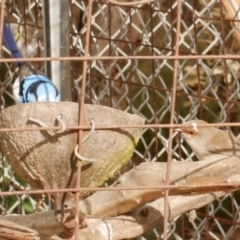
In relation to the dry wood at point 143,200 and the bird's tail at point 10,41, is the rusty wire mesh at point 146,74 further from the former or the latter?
the dry wood at point 143,200

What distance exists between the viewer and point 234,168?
1.57 m

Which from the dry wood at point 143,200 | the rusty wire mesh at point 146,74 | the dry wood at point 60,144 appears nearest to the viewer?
the dry wood at point 60,144

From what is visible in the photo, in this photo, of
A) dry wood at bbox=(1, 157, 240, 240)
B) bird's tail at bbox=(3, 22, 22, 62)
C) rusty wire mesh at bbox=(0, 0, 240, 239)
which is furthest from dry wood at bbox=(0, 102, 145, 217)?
rusty wire mesh at bbox=(0, 0, 240, 239)

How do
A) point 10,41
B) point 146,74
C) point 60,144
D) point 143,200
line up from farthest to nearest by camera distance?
1. point 146,74
2. point 10,41
3. point 143,200
4. point 60,144

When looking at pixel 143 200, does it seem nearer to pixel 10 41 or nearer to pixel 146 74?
pixel 10 41

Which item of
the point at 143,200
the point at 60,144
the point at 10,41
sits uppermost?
the point at 10,41

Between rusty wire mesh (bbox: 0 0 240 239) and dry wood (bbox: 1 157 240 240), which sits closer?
dry wood (bbox: 1 157 240 240)

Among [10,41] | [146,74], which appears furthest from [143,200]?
[146,74]

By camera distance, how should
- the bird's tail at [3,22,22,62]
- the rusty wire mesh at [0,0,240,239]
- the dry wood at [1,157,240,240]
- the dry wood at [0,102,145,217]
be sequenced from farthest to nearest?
1. the rusty wire mesh at [0,0,240,239]
2. the bird's tail at [3,22,22,62]
3. the dry wood at [1,157,240,240]
4. the dry wood at [0,102,145,217]

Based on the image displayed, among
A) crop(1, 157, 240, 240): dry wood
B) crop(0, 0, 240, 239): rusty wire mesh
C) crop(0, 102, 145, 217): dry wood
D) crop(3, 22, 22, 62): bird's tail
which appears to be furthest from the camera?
crop(0, 0, 240, 239): rusty wire mesh

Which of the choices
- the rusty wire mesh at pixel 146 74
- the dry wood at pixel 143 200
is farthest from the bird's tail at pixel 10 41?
the dry wood at pixel 143 200

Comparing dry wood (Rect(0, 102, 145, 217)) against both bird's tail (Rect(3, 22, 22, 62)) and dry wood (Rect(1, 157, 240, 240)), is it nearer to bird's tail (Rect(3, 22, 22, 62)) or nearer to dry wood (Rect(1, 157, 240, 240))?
dry wood (Rect(1, 157, 240, 240))

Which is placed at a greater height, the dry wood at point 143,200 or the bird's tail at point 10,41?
the bird's tail at point 10,41

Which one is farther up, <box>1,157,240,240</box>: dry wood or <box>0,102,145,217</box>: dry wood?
<box>0,102,145,217</box>: dry wood
